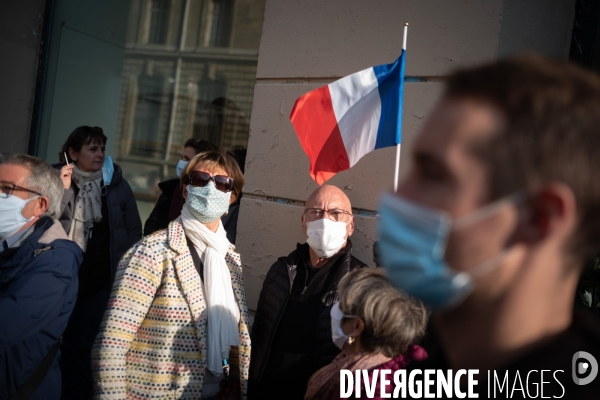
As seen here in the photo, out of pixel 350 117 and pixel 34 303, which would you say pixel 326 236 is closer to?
pixel 350 117

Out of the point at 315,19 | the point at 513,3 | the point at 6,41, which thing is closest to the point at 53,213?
the point at 315,19

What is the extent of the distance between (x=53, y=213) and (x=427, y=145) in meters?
2.49

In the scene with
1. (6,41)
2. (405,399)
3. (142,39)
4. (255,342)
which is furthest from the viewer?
(142,39)

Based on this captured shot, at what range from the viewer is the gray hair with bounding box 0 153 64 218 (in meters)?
3.05

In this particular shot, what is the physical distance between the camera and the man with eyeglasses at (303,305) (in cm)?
309

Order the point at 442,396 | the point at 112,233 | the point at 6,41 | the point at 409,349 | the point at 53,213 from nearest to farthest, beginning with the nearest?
the point at 442,396
the point at 409,349
the point at 53,213
the point at 112,233
the point at 6,41

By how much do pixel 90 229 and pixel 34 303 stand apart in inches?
87.9

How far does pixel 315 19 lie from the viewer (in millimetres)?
4172

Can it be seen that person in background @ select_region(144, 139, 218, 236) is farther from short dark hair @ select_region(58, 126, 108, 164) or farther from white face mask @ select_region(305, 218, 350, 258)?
white face mask @ select_region(305, 218, 350, 258)

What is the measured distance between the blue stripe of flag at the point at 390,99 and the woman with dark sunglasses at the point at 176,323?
1.02 m

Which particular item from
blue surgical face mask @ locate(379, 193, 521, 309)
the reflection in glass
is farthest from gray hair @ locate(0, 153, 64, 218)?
the reflection in glass

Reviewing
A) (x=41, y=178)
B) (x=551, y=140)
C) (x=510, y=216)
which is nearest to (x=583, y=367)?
(x=510, y=216)

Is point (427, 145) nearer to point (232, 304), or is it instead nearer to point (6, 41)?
point (232, 304)

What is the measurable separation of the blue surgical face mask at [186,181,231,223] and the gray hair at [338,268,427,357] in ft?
3.95
